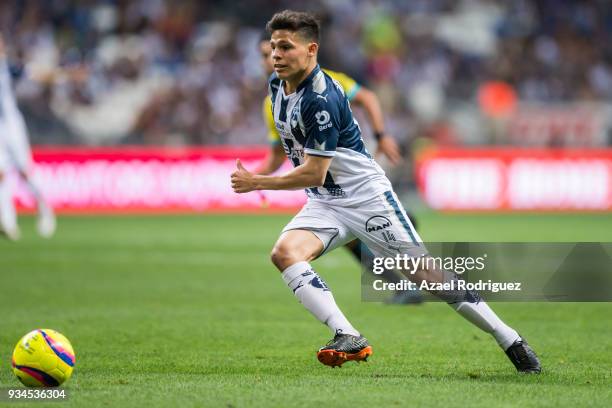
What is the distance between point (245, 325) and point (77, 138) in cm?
1353

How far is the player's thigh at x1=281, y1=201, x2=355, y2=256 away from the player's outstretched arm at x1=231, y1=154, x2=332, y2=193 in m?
0.37

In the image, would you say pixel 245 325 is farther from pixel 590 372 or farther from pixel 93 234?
pixel 93 234

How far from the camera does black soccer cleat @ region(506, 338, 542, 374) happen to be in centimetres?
660

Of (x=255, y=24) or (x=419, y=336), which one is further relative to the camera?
(x=255, y=24)

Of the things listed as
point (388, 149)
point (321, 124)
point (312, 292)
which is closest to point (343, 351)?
point (312, 292)

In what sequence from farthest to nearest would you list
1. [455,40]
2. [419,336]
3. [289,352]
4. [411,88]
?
[455,40]
[411,88]
[419,336]
[289,352]

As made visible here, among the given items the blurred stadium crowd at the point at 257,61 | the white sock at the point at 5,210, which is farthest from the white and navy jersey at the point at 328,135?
the blurred stadium crowd at the point at 257,61

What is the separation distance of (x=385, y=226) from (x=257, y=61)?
61.5ft

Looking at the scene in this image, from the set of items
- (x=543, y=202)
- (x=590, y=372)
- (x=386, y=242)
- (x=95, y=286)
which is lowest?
(x=543, y=202)

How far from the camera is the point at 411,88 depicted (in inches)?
1040

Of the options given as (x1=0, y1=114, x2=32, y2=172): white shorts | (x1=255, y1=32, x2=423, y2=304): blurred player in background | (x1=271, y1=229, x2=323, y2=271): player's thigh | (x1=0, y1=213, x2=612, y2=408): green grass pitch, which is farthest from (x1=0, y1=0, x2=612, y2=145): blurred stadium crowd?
(x1=271, y1=229, x2=323, y2=271): player's thigh

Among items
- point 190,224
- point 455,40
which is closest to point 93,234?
point 190,224

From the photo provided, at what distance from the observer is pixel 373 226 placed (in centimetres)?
670

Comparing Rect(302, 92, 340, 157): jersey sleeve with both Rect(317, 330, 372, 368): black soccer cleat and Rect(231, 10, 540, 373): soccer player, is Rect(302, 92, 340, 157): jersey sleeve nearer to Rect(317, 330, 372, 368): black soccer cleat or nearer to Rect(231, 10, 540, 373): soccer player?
Rect(231, 10, 540, 373): soccer player
